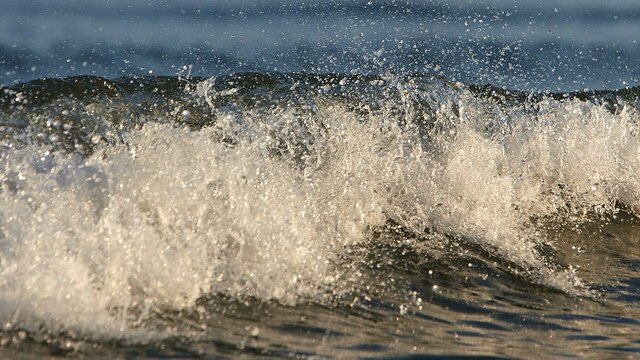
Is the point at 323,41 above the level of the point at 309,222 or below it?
above

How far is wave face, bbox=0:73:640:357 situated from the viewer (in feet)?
14.4

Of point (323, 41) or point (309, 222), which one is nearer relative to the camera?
point (309, 222)

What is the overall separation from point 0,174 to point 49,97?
2.93m

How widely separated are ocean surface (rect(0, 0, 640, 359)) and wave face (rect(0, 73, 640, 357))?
0.01 metres

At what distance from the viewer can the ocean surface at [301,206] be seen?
4406 mm

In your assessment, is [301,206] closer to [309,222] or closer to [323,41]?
[309,222]

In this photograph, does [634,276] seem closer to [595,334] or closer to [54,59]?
[595,334]

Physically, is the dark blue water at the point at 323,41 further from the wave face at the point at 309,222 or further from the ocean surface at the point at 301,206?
the wave face at the point at 309,222

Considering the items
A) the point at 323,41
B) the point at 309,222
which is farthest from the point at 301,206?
the point at 323,41

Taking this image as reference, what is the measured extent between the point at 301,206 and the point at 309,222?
0.11 m

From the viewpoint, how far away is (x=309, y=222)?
5527mm

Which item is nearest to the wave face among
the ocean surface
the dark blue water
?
the ocean surface

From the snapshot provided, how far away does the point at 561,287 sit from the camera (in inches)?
220

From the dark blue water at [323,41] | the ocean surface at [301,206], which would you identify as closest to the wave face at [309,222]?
the ocean surface at [301,206]
